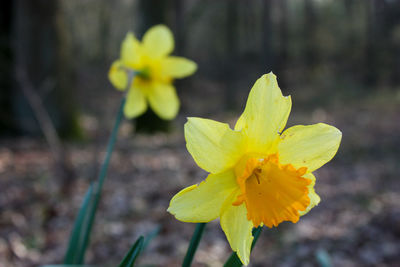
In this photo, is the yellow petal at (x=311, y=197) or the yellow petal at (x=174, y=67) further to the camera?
the yellow petal at (x=174, y=67)

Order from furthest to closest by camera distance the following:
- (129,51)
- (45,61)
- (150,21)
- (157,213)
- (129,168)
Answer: (150,21), (45,61), (129,168), (157,213), (129,51)

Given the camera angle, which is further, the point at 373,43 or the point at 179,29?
the point at 373,43

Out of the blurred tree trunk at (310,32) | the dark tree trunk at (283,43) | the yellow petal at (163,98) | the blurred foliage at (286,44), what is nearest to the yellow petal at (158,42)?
the yellow petal at (163,98)

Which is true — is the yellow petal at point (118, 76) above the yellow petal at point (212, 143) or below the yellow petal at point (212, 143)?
below

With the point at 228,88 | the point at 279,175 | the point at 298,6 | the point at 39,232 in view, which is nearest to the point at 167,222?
the point at 39,232

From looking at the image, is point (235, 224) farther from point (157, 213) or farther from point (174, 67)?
point (157, 213)

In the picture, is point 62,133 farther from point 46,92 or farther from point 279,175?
point 279,175

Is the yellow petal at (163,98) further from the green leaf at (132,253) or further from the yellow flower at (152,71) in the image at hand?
the green leaf at (132,253)

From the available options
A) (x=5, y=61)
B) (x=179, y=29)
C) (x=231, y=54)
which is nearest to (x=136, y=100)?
(x=5, y=61)
